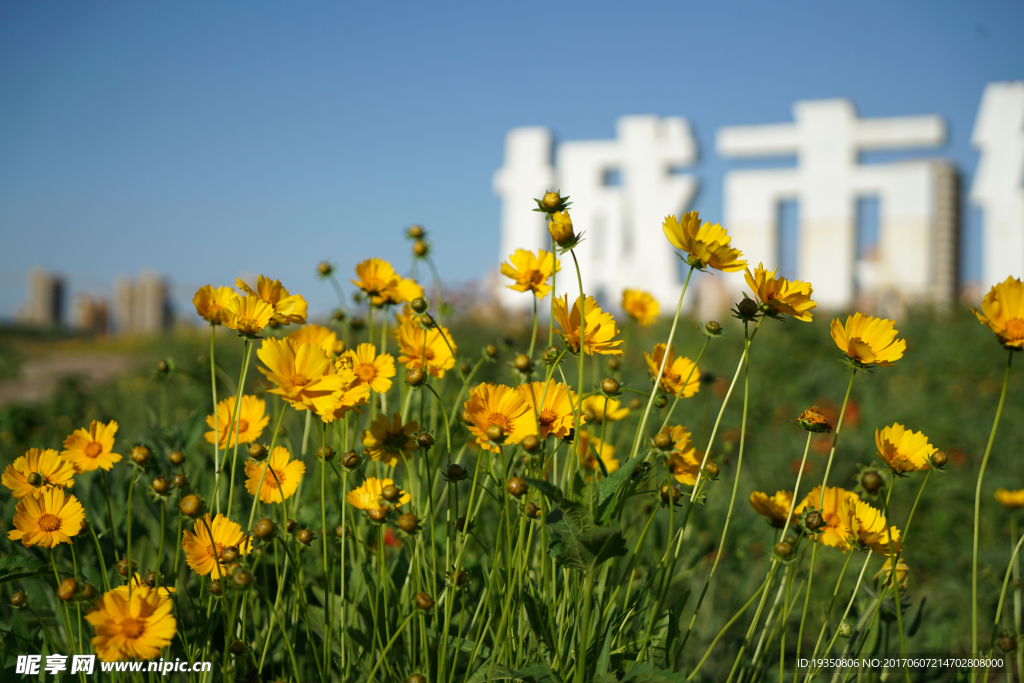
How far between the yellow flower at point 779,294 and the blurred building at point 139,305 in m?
13.6

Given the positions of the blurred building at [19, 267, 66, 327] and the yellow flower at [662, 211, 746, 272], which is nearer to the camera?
the yellow flower at [662, 211, 746, 272]

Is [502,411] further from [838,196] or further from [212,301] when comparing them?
[838,196]

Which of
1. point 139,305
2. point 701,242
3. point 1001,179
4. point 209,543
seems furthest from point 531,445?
point 139,305

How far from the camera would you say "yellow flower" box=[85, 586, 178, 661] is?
59 cm

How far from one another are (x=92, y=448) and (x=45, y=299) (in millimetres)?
14645

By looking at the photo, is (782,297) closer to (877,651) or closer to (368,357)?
(368,357)

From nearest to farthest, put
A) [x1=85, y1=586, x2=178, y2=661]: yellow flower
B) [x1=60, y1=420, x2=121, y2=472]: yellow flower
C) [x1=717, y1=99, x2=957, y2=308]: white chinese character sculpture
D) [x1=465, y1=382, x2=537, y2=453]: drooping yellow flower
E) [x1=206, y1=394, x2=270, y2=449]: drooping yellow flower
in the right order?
[x1=85, y1=586, x2=178, y2=661]: yellow flower → [x1=465, y1=382, x2=537, y2=453]: drooping yellow flower → [x1=60, y1=420, x2=121, y2=472]: yellow flower → [x1=206, y1=394, x2=270, y2=449]: drooping yellow flower → [x1=717, y1=99, x2=957, y2=308]: white chinese character sculpture

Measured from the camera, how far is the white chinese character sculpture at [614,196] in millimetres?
7938

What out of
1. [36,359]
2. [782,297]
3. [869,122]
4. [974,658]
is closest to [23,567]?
[782,297]

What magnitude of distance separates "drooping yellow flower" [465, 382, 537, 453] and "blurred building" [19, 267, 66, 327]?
47.9ft

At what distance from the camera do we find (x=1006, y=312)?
2.27 ft

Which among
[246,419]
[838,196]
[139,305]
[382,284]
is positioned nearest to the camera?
[246,419]

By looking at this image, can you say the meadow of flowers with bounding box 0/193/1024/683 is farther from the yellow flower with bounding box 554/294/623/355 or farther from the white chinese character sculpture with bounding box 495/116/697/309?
the white chinese character sculpture with bounding box 495/116/697/309

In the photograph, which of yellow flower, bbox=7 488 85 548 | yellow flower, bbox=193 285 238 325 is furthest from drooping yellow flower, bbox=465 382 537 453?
yellow flower, bbox=7 488 85 548
